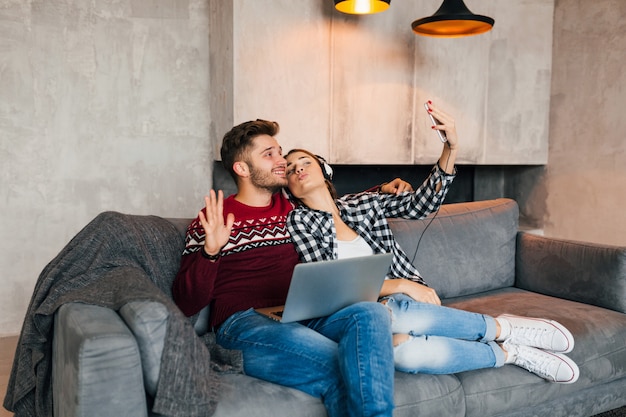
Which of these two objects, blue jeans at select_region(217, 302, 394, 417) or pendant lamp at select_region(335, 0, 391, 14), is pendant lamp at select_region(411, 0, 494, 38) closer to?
pendant lamp at select_region(335, 0, 391, 14)

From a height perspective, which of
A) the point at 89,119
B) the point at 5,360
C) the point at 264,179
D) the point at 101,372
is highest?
the point at 89,119

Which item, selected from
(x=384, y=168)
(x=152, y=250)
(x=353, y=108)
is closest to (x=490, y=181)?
(x=384, y=168)

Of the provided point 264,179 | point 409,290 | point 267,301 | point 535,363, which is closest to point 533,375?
point 535,363

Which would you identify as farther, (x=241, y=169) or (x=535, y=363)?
(x=241, y=169)

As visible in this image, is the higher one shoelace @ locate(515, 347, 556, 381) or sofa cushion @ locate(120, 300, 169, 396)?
sofa cushion @ locate(120, 300, 169, 396)

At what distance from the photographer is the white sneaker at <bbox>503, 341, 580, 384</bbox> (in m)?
2.03

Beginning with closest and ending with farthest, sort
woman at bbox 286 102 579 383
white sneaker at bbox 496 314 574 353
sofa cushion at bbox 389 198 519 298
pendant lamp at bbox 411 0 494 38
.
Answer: woman at bbox 286 102 579 383 → white sneaker at bbox 496 314 574 353 → sofa cushion at bbox 389 198 519 298 → pendant lamp at bbox 411 0 494 38

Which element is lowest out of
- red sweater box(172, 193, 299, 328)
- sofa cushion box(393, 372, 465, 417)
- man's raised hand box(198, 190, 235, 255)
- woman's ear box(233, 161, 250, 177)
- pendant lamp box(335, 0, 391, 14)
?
sofa cushion box(393, 372, 465, 417)

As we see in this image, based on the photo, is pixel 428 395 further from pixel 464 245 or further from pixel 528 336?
pixel 464 245

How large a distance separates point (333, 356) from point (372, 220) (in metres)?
0.84

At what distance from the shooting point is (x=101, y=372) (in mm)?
1405

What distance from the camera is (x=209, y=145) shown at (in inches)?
144

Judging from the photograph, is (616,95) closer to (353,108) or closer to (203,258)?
(353,108)


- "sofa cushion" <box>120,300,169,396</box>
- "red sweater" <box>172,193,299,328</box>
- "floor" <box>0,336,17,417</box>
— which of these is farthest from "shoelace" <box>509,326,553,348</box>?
"floor" <box>0,336,17,417</box>
